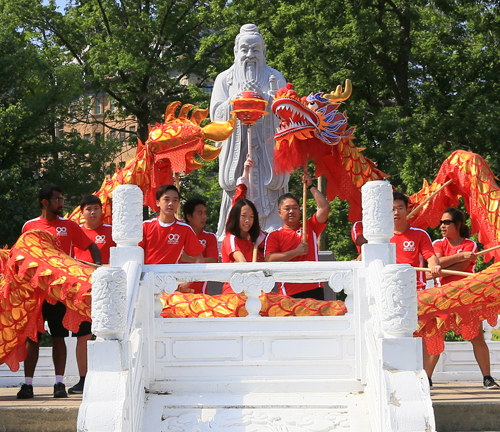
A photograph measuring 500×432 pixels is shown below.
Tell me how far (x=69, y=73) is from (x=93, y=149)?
1.79 metres

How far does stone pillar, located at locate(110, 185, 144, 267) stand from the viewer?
14.1 ft

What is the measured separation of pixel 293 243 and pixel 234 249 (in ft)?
1.41

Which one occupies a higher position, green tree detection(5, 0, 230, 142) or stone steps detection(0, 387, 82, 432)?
green tree detection(5, 0, 230, 142)

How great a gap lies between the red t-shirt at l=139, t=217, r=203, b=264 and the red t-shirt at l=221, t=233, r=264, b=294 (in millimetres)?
206

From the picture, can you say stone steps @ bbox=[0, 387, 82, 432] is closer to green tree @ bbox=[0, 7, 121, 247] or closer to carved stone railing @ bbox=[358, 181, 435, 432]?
carved stone railing @ bbox=[358, 181, 435, 432]

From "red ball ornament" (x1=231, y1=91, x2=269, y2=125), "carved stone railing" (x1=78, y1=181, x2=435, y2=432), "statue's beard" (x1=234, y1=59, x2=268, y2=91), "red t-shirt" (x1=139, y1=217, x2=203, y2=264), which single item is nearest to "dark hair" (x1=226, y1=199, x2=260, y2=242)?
"red t-shirt" (x1=139, y1=217, x2=203, y2=264)

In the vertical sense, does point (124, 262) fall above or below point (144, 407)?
above

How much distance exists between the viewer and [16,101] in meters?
16.0

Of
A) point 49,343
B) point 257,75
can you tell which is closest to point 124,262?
point 257,75

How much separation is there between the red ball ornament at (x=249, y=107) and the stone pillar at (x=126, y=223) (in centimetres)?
270

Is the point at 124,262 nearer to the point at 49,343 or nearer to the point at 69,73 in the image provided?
the point at 49,343

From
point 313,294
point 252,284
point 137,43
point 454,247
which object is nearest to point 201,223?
point 313,294

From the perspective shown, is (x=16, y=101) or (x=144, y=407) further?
(x=16, y=101)

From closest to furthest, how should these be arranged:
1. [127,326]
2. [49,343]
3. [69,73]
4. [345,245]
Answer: [127,326] < [49,343] < [345,245] < [69,73]
